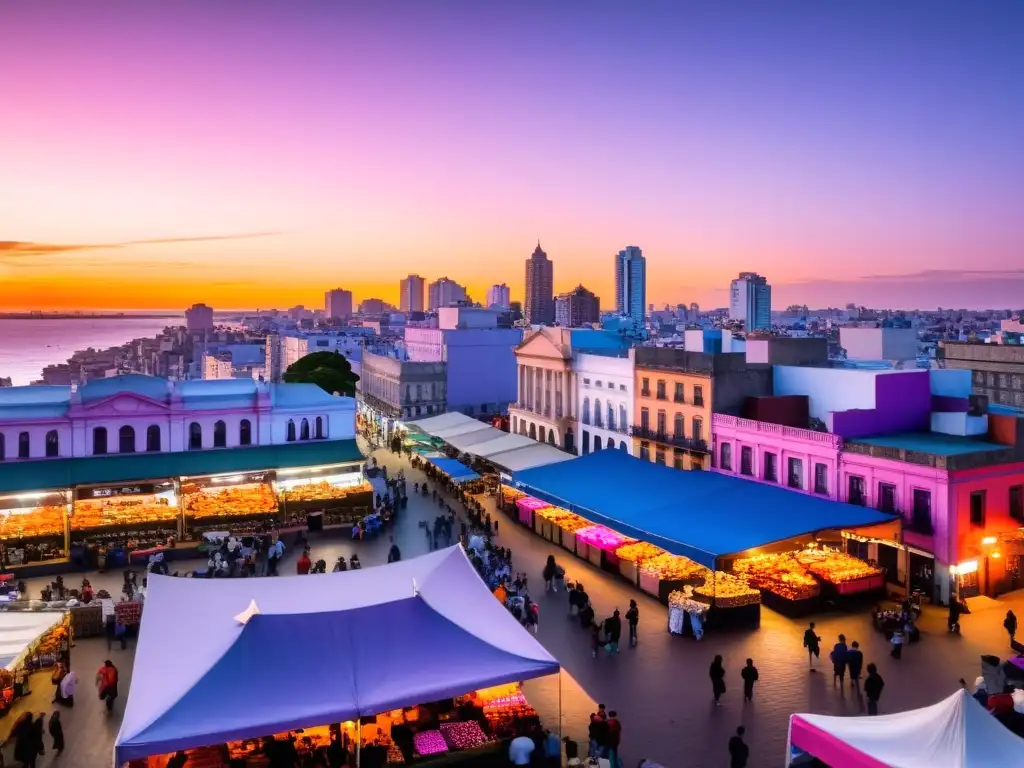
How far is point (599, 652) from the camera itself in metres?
19.8

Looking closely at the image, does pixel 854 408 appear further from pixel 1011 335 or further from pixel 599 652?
pixel 1011 335

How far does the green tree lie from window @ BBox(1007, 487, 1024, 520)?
40194 millimetres

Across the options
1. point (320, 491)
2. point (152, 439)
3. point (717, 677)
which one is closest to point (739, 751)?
point (717, 677)

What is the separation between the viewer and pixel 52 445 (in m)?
32.2

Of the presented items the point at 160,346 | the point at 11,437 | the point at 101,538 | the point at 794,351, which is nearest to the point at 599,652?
the point at 101,538

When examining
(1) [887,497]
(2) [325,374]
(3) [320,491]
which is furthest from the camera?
(2) [325,374]

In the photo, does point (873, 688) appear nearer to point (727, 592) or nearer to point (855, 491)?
point (727, 592)

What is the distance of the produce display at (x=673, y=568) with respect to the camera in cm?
2355

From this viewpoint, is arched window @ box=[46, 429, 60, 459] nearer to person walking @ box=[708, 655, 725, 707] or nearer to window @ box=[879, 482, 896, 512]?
person walking @ box=[708, 655, 725, 707]

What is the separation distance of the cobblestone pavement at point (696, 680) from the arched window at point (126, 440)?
32.9 ft

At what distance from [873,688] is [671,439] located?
20.6m

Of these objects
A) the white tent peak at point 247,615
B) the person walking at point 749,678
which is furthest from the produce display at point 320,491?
the person walking at point 749,678

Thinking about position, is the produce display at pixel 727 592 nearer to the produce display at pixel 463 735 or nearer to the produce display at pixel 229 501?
the produce display at pixel 463 735

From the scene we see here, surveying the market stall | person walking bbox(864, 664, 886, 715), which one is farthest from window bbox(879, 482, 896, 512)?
the market stall
